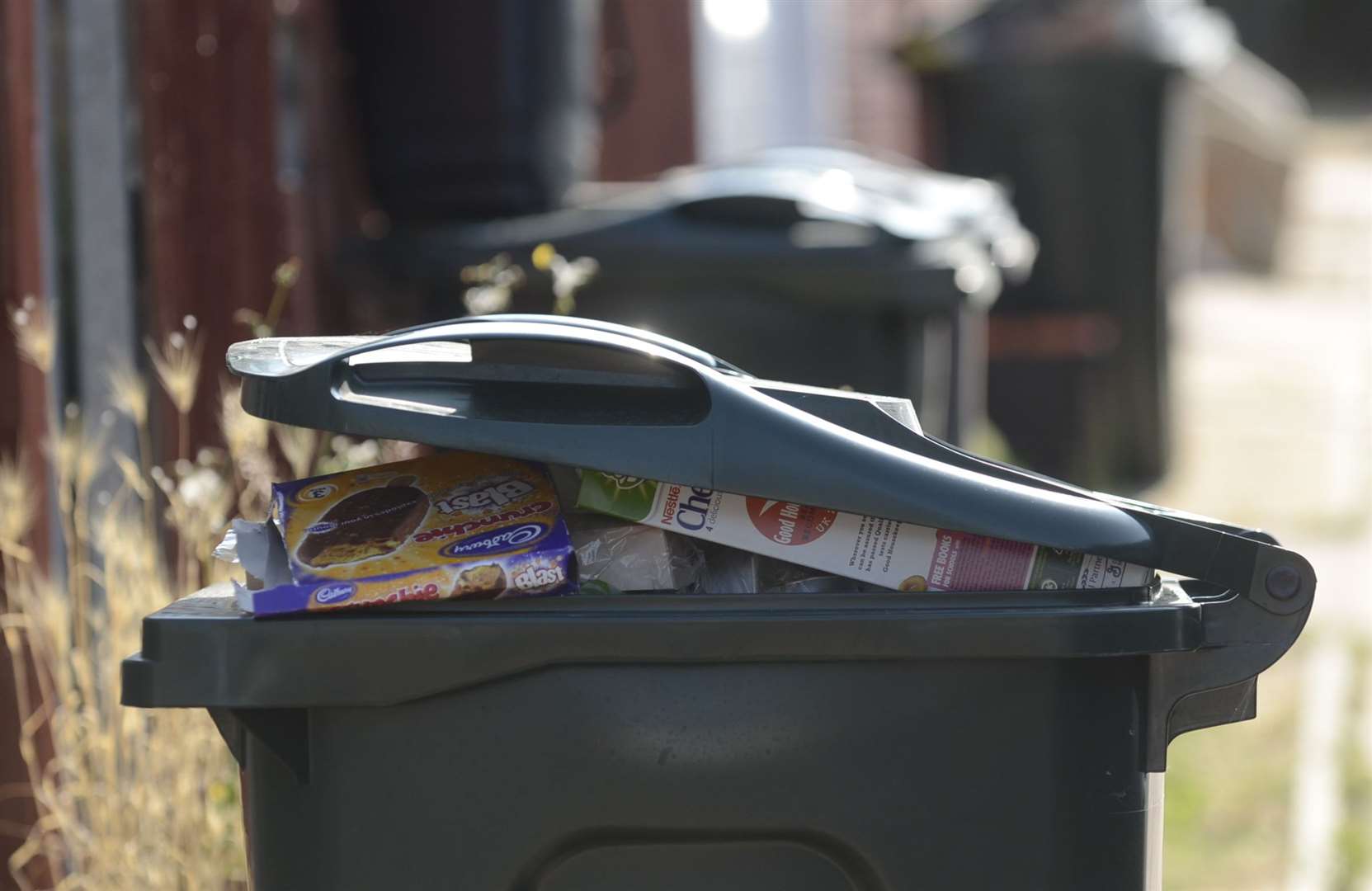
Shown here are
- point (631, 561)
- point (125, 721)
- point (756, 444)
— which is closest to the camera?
point (756, 444)

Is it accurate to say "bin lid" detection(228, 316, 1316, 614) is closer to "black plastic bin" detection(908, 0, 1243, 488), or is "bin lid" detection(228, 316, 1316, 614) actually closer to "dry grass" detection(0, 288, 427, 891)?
"dry grass" detection(0, 288, 427, 891)

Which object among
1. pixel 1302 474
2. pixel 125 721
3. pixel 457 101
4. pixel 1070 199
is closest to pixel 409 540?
pixel 125 721

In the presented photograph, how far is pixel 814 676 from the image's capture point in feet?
5.74

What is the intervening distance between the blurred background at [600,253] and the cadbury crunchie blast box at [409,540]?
0.69m

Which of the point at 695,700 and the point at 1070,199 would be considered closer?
the point at 695,700

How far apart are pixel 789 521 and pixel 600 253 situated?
2.60 meters

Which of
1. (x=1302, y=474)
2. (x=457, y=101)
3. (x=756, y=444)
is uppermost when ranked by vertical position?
(x=457, y=101)

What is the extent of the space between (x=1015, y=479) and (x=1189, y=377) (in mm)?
11584

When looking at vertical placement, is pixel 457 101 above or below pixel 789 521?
above

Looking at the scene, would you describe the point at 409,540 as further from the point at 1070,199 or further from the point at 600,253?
the point at 1070,199

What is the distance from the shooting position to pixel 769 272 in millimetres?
4316

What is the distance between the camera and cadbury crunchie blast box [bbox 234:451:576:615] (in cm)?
172

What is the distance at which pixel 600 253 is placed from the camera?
4.34 m

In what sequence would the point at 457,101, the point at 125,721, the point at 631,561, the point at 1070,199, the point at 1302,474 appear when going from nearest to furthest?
the point at 631,561
the point at 125,721
the point at 457,101
the point at 1070,199
the point at 1302,474
